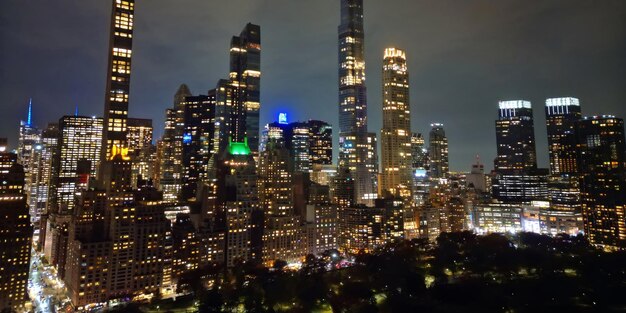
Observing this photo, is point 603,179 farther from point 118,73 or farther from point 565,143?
point 118,73

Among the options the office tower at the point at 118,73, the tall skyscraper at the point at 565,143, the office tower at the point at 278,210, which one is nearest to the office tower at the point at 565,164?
the tall skyscraper at the point at 565,143

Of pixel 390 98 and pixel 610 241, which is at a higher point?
pixel 390 98

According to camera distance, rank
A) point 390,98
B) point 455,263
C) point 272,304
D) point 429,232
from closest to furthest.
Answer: point 272,304
point 455,263
point 429,232
point 390,98

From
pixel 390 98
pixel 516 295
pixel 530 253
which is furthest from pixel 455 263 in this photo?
pixel 390 98

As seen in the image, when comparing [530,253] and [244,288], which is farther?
[530,253]

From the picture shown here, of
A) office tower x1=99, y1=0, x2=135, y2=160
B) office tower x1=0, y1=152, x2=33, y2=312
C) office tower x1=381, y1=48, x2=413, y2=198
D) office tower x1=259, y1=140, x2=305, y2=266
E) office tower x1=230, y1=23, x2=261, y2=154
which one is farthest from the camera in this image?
office tower x1=230, y1=23, x2=261, y2=154

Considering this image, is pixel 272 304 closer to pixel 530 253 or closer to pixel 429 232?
pixel 530 253

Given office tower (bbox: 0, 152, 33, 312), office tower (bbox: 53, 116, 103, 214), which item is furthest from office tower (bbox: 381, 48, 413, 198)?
office tower (bbox: 0, 152, 33, 312)

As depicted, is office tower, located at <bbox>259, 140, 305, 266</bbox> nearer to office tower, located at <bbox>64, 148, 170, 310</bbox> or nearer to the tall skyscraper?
office tower, located at <bbox>64, 148, 170, 310</bbox>

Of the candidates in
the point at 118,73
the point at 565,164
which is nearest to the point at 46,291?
the point at 118,73
